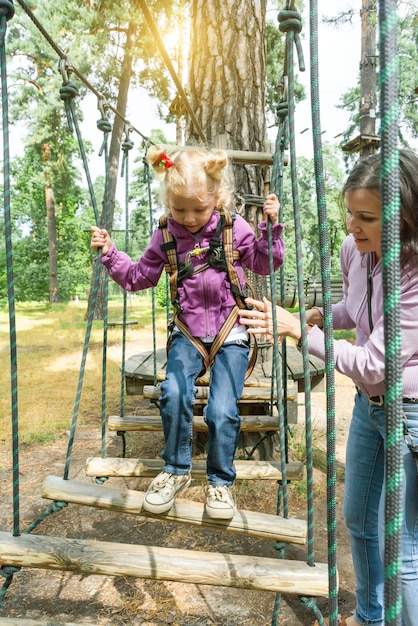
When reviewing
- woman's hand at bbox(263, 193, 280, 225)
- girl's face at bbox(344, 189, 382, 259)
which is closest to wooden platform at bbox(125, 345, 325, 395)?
woman's hand at bbox(263, 193, 280, 225)

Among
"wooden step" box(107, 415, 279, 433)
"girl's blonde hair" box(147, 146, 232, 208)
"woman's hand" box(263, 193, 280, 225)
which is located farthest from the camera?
"wooden step" box(107, 415, 279, 433)

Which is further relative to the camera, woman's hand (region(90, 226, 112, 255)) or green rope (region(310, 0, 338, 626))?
woman's hand (region(90, 226, 112, 255))

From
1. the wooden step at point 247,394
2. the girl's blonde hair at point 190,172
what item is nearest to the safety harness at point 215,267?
the girl's blonde hair at point 190,172

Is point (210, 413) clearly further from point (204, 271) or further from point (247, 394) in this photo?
point (247, 394)

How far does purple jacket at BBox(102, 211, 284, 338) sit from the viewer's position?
1894mm

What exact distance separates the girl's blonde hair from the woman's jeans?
2.04ft

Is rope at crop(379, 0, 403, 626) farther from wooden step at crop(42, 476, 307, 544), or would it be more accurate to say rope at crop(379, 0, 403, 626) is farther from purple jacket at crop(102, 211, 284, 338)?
purple jacket at crop(102, 211, 284, 338)

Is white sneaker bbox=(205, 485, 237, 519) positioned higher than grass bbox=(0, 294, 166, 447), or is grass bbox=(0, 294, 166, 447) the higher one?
white sneaker bbox=(205, 485, 237, 519)

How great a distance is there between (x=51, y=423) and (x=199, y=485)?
185cm

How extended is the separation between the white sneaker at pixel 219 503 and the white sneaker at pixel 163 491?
0.36 ft

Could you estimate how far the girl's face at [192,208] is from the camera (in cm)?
180

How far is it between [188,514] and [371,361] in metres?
0.75

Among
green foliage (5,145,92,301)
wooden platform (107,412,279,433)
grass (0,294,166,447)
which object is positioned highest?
green foliage (5,145,92,301)

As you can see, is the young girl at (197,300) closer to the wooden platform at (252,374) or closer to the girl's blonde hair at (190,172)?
the girl's blonde hair at (190,172)
